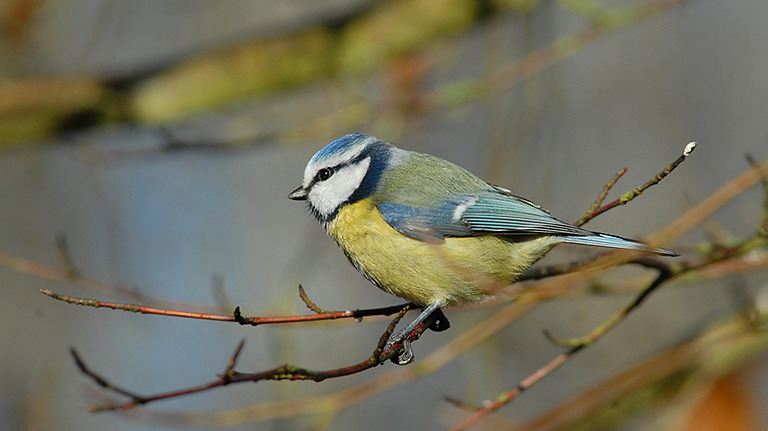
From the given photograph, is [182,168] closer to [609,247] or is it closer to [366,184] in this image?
[366,184]

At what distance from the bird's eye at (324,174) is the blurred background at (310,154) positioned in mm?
452

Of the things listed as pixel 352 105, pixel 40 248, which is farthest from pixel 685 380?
pixel 40 248

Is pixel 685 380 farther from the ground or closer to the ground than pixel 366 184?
closer to the ground

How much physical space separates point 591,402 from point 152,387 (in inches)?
129

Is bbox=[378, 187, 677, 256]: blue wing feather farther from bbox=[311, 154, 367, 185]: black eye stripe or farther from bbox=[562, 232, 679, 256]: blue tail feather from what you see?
bbox=[311, 154, 367, 185]: black eye stripe

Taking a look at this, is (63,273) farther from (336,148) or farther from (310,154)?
(310,154)

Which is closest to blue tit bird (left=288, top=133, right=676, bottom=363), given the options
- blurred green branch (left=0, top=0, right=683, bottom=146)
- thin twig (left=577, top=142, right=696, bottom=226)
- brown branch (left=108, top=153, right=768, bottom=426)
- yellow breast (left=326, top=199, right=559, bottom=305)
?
yellow breast (left=326, top=199, right=559, bottom=305)

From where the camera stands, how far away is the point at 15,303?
4.94 m

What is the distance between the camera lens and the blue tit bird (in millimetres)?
1764

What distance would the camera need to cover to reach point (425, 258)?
1.76m

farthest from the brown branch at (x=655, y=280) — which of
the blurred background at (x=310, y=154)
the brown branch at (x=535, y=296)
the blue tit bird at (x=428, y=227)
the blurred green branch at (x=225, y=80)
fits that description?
the blurred green branch at (x=225, y=80)

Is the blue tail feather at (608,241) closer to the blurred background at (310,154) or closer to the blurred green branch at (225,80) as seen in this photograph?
the blurred background at (310,154)

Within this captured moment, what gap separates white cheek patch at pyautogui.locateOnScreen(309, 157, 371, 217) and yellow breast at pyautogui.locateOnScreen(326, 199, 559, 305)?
0.07 m

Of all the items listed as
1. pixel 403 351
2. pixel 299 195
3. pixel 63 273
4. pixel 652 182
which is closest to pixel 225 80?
pixel 299 195
